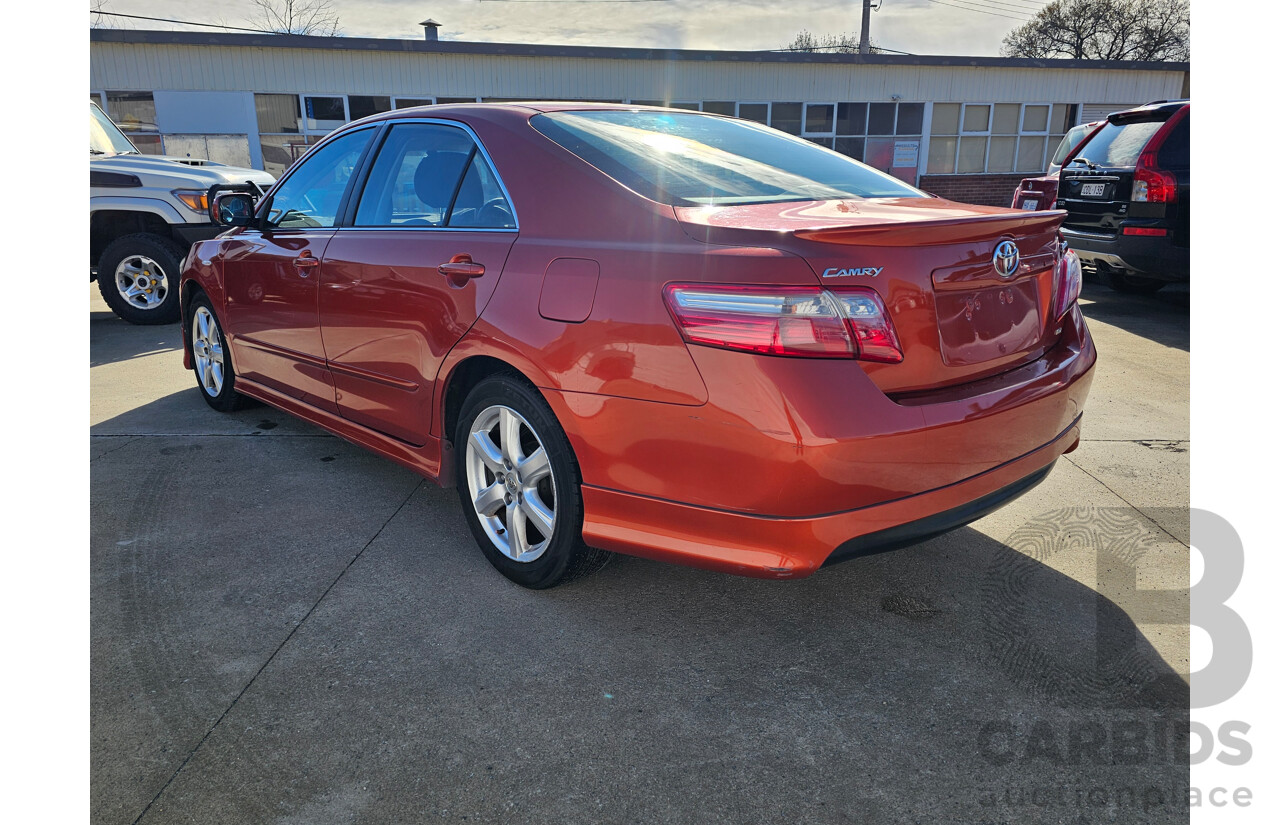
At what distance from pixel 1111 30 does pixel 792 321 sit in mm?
48098

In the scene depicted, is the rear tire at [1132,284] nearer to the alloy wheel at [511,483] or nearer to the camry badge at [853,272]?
the camry badge at [853,272]

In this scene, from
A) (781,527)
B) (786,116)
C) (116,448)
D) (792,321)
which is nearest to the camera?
(792,321)

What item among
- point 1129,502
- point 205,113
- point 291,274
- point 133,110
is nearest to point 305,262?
point 291,274

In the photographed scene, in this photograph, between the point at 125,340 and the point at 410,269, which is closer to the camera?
the point at 410,269

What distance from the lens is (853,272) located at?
2.05m

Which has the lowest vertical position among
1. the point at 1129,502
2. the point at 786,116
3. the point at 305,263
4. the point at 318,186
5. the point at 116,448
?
the point at 116,448

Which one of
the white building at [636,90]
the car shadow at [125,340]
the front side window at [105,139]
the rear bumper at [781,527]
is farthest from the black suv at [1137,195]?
the white building at [636,90]

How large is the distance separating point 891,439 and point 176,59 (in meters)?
19.2

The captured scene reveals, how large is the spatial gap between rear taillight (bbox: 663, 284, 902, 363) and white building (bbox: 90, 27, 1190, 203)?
17553mm

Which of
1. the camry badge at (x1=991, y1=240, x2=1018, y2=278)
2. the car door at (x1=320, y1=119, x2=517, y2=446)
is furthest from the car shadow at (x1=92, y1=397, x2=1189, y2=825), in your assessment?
the camry badge at (x1=991, y1=240, x2=1018, y2=278)

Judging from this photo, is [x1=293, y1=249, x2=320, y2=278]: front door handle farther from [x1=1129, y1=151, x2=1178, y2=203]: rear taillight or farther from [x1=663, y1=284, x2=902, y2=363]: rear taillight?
[x1=1129, y1=151, x2=1178, y2=203]: rear taillight

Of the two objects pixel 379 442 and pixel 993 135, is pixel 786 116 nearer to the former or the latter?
pixel 993 135

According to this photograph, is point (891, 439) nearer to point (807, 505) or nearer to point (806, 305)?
point (807, 505)

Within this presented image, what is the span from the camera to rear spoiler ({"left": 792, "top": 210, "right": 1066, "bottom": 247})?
2074 mm
